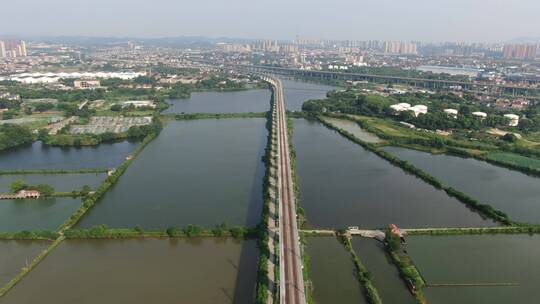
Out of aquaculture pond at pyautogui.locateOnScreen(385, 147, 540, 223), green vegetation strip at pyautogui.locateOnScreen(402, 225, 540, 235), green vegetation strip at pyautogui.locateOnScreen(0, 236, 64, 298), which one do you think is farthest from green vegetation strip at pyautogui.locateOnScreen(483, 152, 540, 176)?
green vegetation strip at pyautogui.locateOnScreen(0, 236, 64, 298)

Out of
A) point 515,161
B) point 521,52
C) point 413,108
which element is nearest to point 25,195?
point 515,161

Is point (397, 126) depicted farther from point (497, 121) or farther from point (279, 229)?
point (279, 229)

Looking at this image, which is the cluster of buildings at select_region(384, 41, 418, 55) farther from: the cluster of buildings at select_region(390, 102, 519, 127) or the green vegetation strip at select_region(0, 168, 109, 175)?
the green vegetation strip at select_region(0, 168, 109, 175)

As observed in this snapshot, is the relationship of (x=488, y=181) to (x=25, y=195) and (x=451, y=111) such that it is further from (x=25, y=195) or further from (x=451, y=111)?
(x=25, y=195)

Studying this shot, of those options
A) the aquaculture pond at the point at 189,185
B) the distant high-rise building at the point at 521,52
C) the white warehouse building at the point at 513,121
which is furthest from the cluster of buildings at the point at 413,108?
the distant high-rise building at the point at 521,52

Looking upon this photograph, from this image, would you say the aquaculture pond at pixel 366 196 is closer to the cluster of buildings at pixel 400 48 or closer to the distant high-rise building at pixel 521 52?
the distant high-rise building at pixel 521 52

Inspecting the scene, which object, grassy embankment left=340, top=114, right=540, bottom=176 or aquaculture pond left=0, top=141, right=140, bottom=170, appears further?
grassy embankment left=340, top=114, right=540, bottom=176

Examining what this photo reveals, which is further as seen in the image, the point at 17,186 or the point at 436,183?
the point at 436,183

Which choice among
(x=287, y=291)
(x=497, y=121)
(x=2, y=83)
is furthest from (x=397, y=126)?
(x=2, y=83)
